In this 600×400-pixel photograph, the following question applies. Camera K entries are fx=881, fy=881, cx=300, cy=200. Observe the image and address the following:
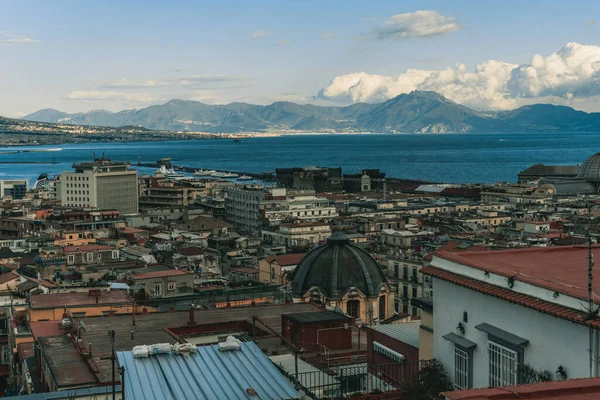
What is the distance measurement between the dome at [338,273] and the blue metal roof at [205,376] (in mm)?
19946

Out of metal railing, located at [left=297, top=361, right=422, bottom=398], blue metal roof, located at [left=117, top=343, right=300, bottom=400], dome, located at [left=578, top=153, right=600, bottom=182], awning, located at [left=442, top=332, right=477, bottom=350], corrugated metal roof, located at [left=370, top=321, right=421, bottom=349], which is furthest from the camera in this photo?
dome, located at [left=578, top=153, right=600, bottom=182]

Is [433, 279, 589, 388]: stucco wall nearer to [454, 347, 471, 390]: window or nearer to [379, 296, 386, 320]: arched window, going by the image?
[454, 347, 471, 390]: window

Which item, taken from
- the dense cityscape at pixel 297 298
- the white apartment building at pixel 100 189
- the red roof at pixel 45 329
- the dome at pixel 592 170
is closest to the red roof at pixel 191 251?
the dense cityscape at pixel 297 298

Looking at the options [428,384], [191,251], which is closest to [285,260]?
[191,251]

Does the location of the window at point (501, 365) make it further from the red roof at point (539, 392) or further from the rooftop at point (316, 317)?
the rooftop at point (316, 317)

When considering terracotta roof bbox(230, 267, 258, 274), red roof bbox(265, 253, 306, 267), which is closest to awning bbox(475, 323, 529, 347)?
red roof bbox(265, 253, 306, 267)

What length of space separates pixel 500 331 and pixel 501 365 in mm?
539

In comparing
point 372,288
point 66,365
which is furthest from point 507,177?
point 66,365

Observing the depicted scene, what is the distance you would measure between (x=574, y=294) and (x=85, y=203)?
107 metres

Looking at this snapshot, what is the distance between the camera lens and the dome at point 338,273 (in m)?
35.2

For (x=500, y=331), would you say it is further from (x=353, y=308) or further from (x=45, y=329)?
(x=353, y=308)

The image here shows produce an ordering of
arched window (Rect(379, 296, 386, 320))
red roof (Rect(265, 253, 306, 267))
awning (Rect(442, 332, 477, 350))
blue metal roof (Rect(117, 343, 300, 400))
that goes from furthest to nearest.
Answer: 1. red roof (Rect(265, 253, 306, 267))
2. arched window (Rect(379, 296, 386, 320))
3. awning (Rect(442, 332, 477, 350))
4. blue metal roof (Rect(117, 343, 300, 400))

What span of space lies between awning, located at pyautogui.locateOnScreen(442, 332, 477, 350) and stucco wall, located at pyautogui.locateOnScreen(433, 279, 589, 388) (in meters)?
0.07

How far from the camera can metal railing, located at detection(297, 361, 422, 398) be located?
1556 cm
